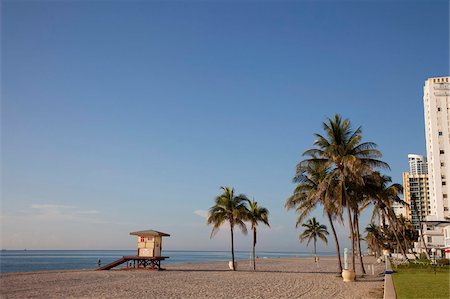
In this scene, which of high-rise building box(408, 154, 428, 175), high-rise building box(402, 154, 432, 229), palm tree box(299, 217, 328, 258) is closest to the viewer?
palm tree box(299, 217, 328, 258)

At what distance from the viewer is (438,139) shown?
96250 millimetres

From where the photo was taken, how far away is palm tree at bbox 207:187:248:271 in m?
40.1

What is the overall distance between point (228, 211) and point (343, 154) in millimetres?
15306

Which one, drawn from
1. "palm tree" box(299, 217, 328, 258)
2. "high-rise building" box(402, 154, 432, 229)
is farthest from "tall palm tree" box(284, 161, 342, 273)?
"high-rise building" box(402, 154, 432, 229)

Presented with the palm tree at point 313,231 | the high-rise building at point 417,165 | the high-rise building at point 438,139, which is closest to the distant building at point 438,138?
the high-rise building at point 438,139

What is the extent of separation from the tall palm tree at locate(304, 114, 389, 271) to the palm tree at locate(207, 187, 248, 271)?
1270 centimetres

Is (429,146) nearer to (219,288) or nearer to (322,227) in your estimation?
(322,227)

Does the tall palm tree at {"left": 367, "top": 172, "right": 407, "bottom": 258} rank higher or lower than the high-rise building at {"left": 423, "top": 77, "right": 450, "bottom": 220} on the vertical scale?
→ lower

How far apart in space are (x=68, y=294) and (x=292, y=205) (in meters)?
18.3

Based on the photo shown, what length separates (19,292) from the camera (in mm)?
20078

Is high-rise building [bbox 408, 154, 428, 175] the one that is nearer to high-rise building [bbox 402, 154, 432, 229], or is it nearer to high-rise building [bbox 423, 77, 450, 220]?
high-rise building [bbox 402, 154, 432, 229]

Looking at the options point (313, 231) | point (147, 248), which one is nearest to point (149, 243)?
point (147, 248)

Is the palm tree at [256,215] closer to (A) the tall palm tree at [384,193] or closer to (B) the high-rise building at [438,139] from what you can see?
(A) the tall palm tree at [384,193]

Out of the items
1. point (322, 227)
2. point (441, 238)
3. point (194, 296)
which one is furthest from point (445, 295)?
point (441, 238)
